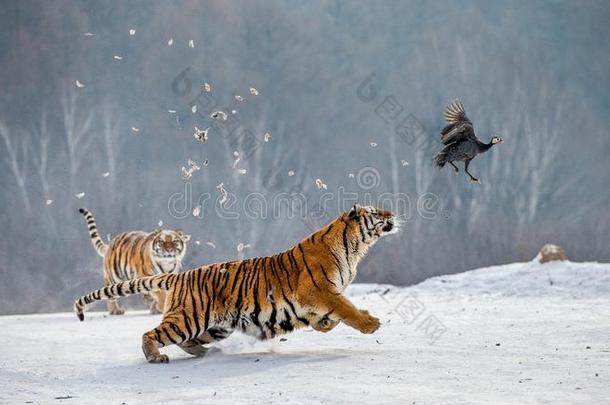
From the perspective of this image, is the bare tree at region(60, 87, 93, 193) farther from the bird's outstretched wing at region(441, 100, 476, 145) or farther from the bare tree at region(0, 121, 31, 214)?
the bird's outstretched wing at region(441, 100, 476, 145)

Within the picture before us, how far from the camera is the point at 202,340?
17.1ft

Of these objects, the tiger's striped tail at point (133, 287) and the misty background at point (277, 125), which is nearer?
the tiger's striped tail at point (133, 287)

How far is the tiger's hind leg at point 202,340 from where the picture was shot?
5.16 m

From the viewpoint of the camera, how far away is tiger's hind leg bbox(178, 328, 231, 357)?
16.9 feet

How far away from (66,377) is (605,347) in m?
3.24

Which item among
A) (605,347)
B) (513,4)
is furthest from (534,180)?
(605,347)

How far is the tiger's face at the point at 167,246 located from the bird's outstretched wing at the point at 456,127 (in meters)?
4.38

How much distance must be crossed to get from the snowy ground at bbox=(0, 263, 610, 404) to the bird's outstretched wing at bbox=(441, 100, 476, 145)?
1.31 metres

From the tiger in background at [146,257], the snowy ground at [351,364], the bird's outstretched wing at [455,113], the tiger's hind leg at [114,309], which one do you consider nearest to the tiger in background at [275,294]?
the snowy ground at [351,364]

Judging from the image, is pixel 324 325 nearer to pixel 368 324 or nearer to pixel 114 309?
pixel 368 324

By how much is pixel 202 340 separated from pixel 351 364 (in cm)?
108

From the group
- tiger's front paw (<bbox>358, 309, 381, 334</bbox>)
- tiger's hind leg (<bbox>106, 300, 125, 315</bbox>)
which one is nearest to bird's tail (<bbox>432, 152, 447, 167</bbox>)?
tiger's front paw (<bbox>358, 309, 381, 334</bbox>)

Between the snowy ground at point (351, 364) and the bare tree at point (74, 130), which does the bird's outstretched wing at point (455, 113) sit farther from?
the bare tree at point (74, 130)

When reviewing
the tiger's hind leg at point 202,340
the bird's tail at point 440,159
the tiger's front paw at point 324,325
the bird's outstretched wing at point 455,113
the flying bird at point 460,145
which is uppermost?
the bird's outstretched wing at point 455,113
